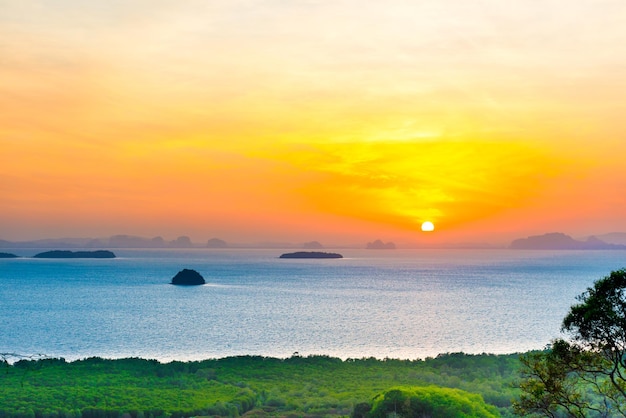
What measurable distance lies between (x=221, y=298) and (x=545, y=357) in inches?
6798

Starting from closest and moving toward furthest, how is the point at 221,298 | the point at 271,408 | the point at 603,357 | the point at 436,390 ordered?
1. the point at 603,357
2. the point at 436,390
3. the point at 271,408
4. the point at 221,298

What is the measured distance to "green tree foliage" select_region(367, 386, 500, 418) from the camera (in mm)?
42656

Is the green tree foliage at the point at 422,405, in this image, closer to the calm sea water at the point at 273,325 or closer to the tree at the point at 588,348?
the tree at the point at 588,348

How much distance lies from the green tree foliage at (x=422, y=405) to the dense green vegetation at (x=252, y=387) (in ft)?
0.29

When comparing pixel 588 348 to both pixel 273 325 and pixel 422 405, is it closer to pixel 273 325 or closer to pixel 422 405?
pixel 422 405

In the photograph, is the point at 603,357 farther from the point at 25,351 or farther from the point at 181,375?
the point at 25,351

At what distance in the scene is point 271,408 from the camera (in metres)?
54.3

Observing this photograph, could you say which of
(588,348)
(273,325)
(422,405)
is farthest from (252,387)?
(273,325)

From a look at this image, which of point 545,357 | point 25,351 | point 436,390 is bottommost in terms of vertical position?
point 25,351

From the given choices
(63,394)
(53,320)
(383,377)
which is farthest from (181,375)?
(53,320)

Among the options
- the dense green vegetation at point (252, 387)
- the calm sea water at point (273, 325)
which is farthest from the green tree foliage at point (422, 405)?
the calm sea water at point (273, 325)

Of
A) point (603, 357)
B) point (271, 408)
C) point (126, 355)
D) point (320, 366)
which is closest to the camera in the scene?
point (603, 357)

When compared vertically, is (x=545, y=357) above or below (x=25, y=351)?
above

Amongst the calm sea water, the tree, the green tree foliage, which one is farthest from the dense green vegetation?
the calm sea water
